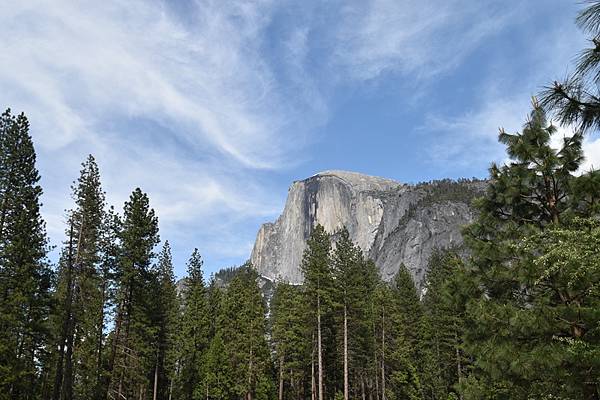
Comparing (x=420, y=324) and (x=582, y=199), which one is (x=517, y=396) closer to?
(x=582, y=199)

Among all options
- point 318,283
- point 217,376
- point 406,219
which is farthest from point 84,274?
point 406,219

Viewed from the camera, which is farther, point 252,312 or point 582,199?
point 252,312

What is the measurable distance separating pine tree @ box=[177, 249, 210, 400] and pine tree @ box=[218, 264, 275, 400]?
91.2 inches

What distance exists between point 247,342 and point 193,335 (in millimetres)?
8134

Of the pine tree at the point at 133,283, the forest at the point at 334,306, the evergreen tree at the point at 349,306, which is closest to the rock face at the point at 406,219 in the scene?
the forest at the point at 334,306

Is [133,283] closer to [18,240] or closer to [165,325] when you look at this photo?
[18,240]

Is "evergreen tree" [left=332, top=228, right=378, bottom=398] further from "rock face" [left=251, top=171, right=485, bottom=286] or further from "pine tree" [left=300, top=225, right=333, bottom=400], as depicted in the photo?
"rock face" [left=251, top=171, right=485, bottom=286]

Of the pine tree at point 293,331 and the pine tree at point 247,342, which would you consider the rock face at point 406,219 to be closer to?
the pine tree at point 247,342

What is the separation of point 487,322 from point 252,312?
30900 mm

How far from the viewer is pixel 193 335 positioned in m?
43.2

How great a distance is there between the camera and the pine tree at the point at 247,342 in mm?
37125

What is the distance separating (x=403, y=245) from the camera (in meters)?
156

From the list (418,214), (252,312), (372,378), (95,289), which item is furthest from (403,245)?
(95,289)

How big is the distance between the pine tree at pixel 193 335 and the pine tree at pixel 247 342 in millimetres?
2316
